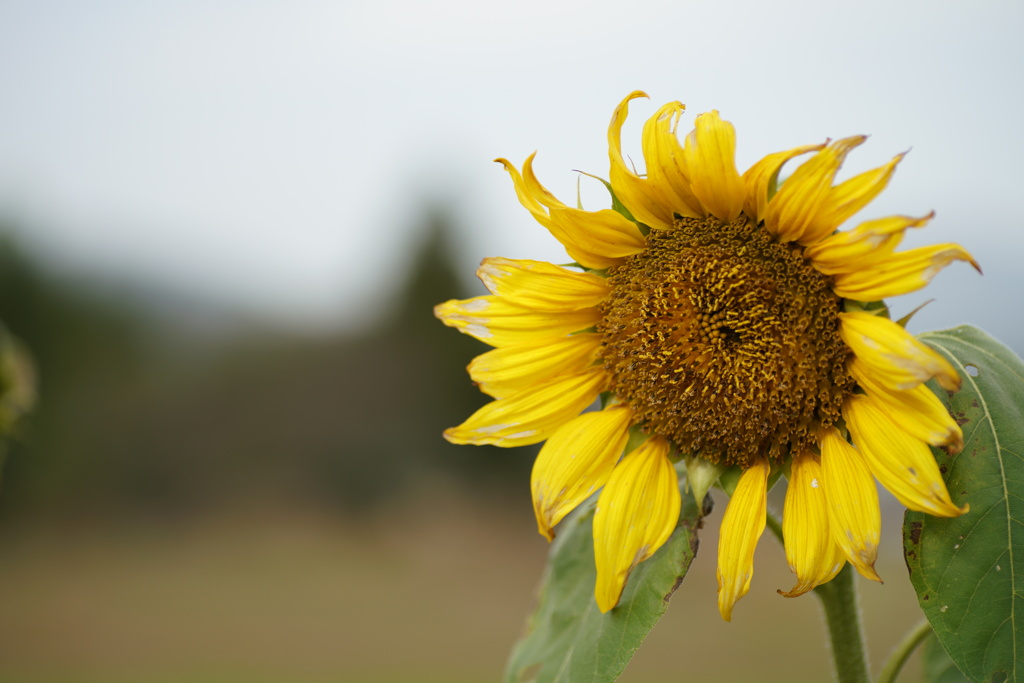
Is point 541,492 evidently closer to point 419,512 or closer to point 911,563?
point 911,563

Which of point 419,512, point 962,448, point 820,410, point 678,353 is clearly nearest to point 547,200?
point 678,353

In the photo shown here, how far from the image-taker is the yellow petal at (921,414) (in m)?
0.77

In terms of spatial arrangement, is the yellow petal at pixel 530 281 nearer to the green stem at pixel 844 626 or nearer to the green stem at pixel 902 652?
the green stem at pixel 844 626

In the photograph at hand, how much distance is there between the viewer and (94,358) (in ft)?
46.5

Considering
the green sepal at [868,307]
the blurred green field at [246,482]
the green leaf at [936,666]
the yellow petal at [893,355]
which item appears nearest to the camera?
the yellow petal at [893,355]

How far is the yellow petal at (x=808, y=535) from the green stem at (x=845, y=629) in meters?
0.16

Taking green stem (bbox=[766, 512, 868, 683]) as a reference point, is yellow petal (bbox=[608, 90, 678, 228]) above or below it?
above

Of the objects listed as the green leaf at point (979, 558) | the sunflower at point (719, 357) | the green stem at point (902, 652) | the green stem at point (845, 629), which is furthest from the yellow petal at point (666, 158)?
the green stem at point (902, 652)

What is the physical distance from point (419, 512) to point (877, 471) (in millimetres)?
14408

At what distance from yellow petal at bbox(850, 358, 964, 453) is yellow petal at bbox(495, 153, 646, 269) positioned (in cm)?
31

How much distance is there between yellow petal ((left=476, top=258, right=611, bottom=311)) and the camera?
100cm

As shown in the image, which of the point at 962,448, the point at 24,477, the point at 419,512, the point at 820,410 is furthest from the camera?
the point at 419,512

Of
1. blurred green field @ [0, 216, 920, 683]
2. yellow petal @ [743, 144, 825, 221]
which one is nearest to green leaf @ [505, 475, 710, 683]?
yellow petal @ [743, 144, 825, 221]

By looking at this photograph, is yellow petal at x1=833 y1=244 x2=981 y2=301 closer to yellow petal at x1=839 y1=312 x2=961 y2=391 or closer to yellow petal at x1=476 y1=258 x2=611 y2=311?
yellow petal at x1=839 y1=312 x2=961 y2=391
